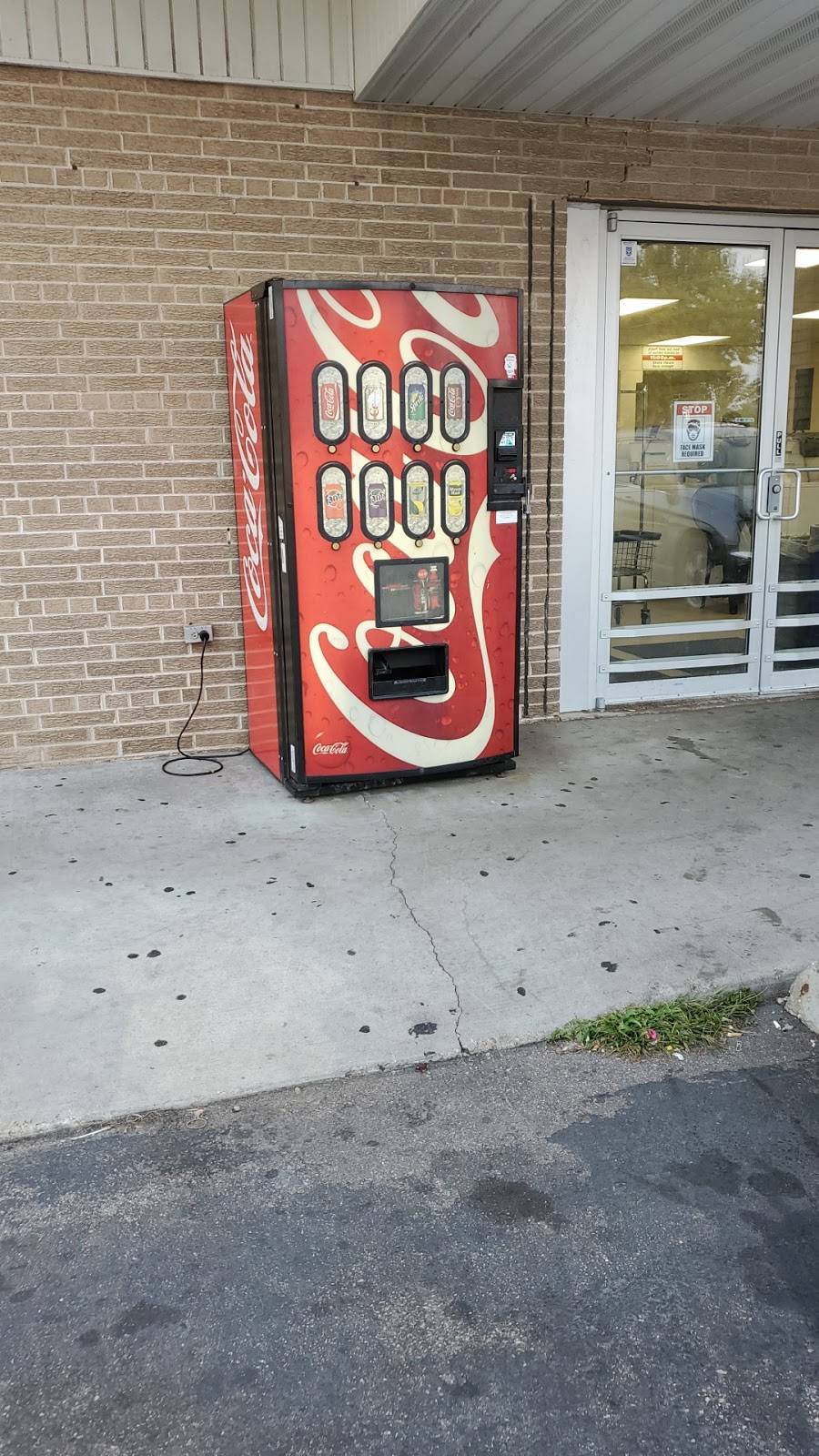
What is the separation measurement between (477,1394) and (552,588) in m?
4.70

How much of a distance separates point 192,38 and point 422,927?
427 centimetres

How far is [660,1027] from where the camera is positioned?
3148mm

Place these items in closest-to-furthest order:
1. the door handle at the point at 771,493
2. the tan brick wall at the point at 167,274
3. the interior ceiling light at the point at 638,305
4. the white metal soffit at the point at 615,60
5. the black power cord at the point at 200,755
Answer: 1. the white metal soffit at the point at 615,60
2. the tan brick wall at the point at 167,274
3. the black power cord at the point at 200,755
4. the interior ceiling light at the point at 638,305
5. the door handle at the point at 771,493

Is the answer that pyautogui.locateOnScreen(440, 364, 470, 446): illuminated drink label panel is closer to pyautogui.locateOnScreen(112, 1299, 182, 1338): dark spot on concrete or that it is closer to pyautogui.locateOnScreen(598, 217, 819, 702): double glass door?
pyautogui.locateOnScreen(598, 217, 819, 702): double glass door

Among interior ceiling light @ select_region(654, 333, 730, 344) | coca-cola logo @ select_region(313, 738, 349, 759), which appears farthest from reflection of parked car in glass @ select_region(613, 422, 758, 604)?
coca-cola logo @ select_region(313, 738, 349, 759)

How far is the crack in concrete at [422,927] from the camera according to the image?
316cm

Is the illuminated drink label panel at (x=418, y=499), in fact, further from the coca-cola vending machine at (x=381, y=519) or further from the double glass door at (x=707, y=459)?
the double glass door at (x=707, y=459)

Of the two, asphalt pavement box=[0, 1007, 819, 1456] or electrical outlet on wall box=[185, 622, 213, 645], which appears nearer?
asphalt pavement box=[0, 1007, 819, 1456]

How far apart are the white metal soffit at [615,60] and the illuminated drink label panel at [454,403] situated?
1.37 meters

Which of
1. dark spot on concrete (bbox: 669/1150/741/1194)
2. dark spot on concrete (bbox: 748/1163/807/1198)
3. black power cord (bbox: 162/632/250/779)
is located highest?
black power cord (bbox: 162/632/250/779)

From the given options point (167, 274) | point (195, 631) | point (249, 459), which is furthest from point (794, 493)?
point (167, 274)

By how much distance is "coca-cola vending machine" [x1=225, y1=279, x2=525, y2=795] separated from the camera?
15.1ft

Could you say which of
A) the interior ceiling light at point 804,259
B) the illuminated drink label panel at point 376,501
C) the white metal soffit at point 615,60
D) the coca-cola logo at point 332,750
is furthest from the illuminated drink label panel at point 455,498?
the interior ceiling light at point 804,259

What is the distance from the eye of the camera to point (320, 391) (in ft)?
15.0
